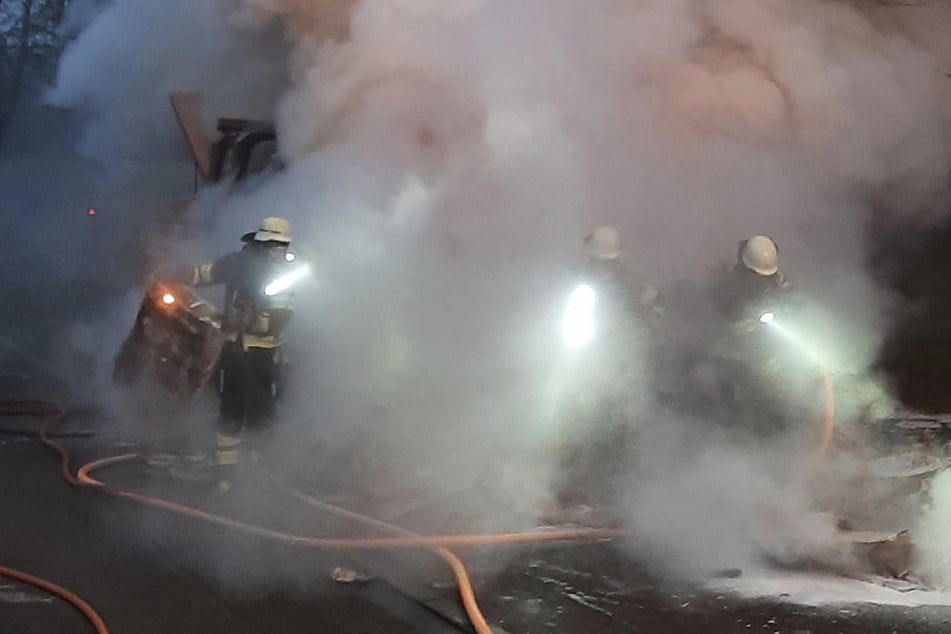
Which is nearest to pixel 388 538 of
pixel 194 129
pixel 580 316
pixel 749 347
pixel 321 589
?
pixel 321 589

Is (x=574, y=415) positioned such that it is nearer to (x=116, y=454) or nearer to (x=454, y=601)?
(x=454, y=601)

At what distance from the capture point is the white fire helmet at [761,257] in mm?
6230

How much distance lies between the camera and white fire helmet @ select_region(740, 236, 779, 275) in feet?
20.4

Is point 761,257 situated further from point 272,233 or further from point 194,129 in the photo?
point 194,129

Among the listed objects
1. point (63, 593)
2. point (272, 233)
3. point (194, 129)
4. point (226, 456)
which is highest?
point (194, 129)

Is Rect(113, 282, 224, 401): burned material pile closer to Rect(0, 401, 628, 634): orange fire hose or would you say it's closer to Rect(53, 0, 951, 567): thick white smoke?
Rect(53, 0, 951, 567): thick white smoke

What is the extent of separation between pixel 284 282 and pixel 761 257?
3.08 meters

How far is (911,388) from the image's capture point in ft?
28.1

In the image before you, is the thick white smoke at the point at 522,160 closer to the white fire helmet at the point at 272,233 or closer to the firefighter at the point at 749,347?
the white fire helmet at the point at 272,233

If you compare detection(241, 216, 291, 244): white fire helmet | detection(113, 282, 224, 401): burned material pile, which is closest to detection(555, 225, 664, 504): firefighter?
detection(241, 216, 291, 244): white fire helmet

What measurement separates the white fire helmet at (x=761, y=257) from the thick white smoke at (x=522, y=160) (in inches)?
50.2

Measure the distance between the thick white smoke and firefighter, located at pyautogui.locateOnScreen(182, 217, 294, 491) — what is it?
631 mm

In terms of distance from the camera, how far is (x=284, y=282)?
5910 millimetres

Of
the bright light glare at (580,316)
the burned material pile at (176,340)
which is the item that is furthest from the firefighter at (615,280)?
the burned material pile at (176,340)
